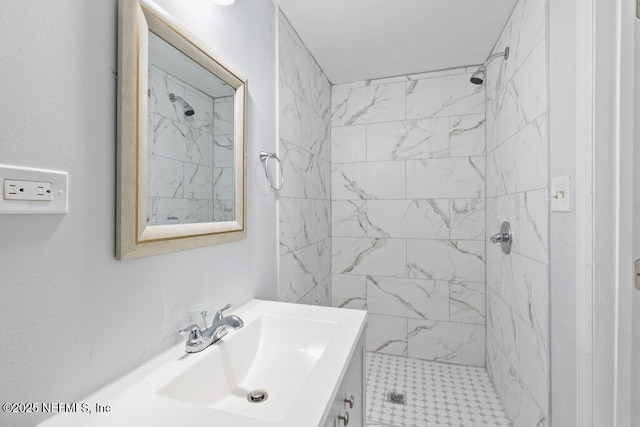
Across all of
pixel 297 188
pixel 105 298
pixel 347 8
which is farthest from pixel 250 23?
pixel 105 298

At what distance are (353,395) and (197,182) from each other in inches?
36.0

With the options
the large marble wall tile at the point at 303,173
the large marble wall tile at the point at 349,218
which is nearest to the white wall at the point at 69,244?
the large marble wall tile at the point at 303,173

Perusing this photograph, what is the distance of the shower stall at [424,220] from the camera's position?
5.39ft

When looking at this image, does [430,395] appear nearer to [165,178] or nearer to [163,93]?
[165,178]

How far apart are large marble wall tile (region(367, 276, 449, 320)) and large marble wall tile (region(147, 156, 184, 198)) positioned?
1943 mm

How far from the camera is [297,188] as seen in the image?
1898 mm

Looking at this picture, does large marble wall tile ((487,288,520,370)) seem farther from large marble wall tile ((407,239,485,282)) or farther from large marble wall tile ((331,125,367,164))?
large marble wall tile ((331,125,367,164))

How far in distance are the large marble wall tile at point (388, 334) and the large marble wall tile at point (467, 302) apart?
0.41 metres

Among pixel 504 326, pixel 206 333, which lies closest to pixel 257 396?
pixel 206 333

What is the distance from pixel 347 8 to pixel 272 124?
789 mm

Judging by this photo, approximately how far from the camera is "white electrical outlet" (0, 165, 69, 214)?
53cm

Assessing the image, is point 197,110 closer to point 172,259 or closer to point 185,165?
point 185,165

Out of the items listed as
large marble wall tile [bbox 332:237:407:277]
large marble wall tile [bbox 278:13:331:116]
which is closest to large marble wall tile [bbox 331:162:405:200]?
large marble wall tile [bbox 332:237:407:277]

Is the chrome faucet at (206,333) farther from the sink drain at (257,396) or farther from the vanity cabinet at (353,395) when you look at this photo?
the vanity cabinet at (353,395)
